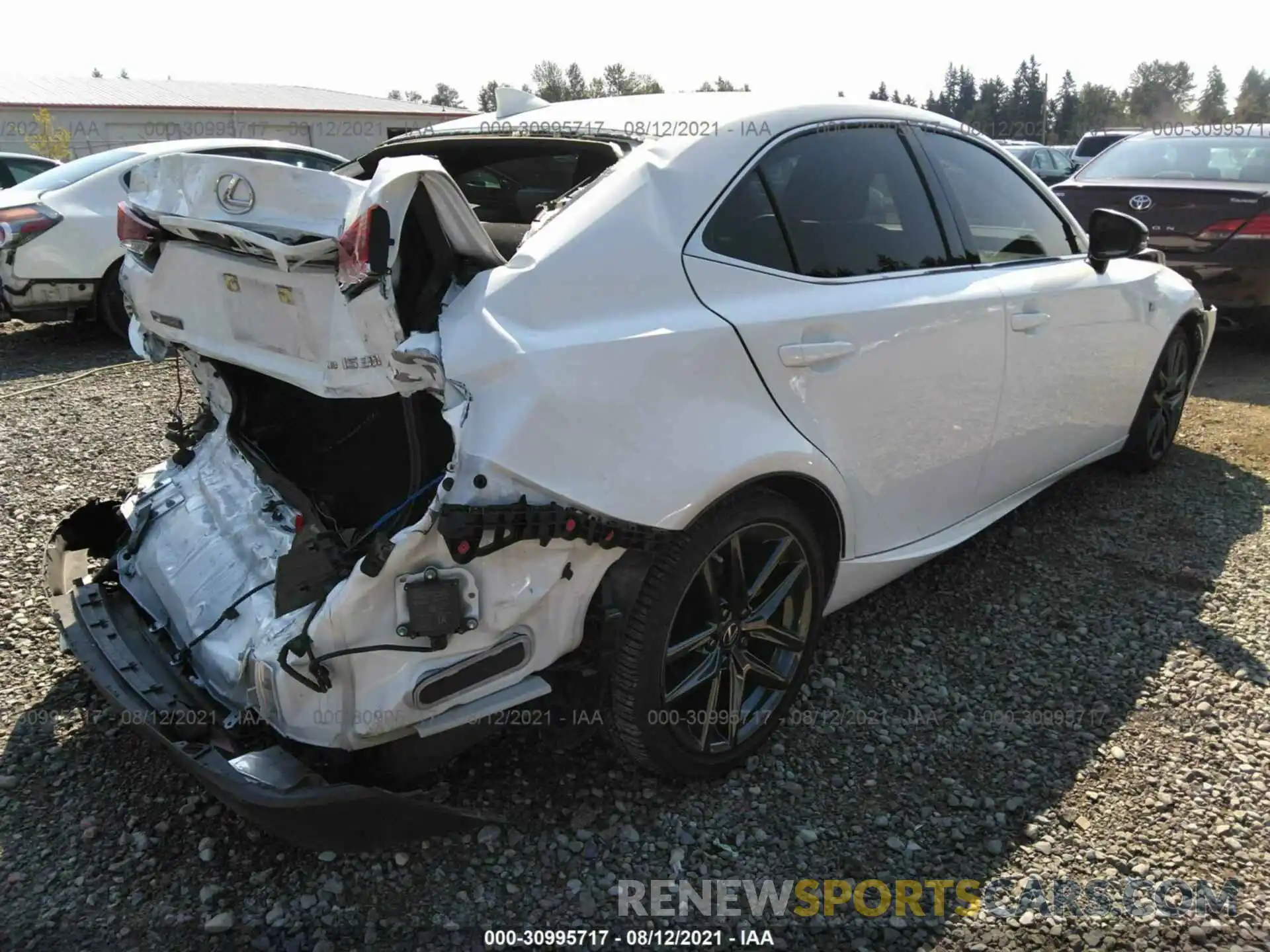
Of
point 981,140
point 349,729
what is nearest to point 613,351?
point 349,729

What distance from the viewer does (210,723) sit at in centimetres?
227

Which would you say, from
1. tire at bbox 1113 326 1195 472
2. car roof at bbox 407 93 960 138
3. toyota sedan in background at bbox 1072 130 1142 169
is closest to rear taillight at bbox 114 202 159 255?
car roof at bbox 407 93 960 138

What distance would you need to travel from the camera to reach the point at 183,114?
3338cm

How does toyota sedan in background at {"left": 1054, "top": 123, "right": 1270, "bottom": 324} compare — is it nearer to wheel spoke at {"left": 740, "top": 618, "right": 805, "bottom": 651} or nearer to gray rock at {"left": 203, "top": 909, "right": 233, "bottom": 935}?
wheel spoke at {"left": 740, "top": 618, "right": 805, "bottom": 651}

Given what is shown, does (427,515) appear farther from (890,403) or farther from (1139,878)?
(1139,878)

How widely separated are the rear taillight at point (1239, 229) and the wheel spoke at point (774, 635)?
5.56 metres

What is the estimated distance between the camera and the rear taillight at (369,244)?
6.55 feet

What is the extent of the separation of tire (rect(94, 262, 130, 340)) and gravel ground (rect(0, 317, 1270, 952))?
4.50 m

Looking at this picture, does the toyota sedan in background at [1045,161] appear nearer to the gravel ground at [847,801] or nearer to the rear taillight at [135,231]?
the gravel ground at [847,801]

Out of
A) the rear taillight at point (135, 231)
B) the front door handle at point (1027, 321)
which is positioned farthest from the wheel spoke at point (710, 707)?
the rear taillight at point (135, 231)

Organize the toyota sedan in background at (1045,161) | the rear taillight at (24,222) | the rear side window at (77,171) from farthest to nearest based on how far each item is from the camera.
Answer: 1. the toyota sedan in background at (1045,161)
2. the rear side window at (77,171)
3. the rear taillight at (24,222)

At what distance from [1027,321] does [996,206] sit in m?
0.48

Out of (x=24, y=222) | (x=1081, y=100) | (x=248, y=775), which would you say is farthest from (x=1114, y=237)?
(x=1081, y=100)

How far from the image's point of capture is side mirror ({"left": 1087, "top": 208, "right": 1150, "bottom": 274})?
149 inches
